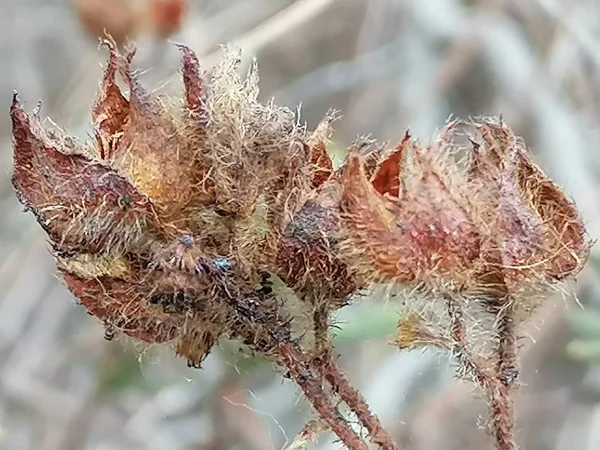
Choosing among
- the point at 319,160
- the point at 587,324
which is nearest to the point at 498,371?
the point at 319,160

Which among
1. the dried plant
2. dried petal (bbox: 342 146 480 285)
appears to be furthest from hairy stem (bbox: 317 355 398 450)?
dried petal (bbox: 342 146 480 285)

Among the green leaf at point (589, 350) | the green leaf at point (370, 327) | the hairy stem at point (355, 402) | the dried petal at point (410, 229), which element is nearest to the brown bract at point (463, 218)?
the dried petal at point (410, 229)

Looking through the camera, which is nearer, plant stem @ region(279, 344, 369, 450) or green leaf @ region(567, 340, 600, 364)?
plant stem @ region(279, 344, 369, 450)

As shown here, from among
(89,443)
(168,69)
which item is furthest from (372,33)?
(89,443)

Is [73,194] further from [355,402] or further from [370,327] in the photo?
[370,327]

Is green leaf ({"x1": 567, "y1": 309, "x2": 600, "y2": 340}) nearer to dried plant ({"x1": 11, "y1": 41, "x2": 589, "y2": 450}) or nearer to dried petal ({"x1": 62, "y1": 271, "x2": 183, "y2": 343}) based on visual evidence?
dried plant ({"x1": 11, "y1": 41, "x2": 589, "y2": 450})

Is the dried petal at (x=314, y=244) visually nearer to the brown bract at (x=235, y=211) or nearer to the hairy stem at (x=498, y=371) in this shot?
the brown bract at (x=235, y=211)
